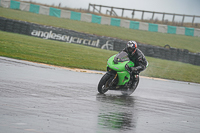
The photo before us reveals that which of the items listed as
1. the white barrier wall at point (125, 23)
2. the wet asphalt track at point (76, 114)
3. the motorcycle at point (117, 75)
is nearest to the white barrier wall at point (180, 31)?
the white barrier wall at point (125, 23)

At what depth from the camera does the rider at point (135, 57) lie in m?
Answer: 11.8

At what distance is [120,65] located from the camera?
37.7 ft

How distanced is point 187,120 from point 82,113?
240cm

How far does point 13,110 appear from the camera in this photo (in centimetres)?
662

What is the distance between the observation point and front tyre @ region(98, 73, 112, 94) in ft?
36.8

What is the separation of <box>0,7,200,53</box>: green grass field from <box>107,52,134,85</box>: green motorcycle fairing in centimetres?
3009

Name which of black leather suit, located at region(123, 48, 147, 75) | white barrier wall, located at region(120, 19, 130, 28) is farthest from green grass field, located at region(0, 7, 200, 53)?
black leather suit, located at region(123, 48, 147, 75)

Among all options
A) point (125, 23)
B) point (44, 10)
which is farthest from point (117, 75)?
point (44, 10)

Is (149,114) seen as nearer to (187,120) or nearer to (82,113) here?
(187,120)

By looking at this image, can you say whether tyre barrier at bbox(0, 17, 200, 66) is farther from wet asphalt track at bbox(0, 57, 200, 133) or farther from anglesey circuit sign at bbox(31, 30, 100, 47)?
wet asphalt track at bbox(0, 57, 200, 133)

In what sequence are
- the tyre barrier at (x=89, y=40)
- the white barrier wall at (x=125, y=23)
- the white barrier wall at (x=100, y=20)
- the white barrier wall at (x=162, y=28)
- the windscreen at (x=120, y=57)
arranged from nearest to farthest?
the windscreen at (x=120, y=57) < the tyre barrier at (x=89, y=40) < the white barrier wall at (x=100, y=20) < the white barrier wall at (x=162, y=28) < the white barrier wall at (x=125, y=23)

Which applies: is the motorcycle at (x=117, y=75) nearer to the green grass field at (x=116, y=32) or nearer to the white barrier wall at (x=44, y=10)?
the green grass field at (x=116, y=32)

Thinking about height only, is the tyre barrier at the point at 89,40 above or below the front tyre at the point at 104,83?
above

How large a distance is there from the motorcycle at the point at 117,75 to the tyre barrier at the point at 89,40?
23.0m
